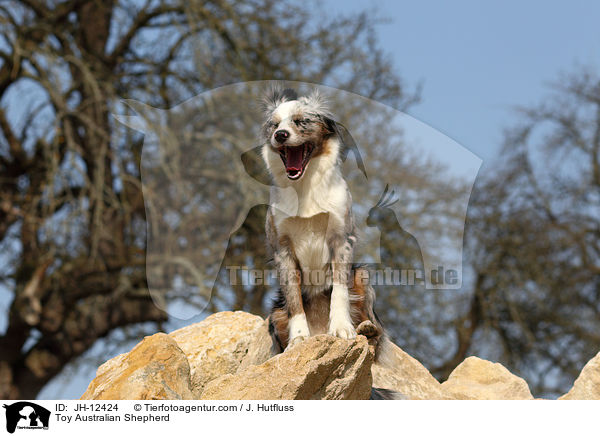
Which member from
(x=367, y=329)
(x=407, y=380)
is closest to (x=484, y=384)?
(x=407, y=380)

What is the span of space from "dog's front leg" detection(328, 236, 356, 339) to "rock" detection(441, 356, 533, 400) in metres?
2.30

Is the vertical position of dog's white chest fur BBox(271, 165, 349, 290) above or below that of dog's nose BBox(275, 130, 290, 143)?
below

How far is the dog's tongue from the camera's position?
3.54 metres

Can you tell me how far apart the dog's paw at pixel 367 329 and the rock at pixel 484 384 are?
6.05 feet

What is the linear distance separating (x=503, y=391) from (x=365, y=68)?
5.24 m

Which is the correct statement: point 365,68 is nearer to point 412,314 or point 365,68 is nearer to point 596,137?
point 412,314

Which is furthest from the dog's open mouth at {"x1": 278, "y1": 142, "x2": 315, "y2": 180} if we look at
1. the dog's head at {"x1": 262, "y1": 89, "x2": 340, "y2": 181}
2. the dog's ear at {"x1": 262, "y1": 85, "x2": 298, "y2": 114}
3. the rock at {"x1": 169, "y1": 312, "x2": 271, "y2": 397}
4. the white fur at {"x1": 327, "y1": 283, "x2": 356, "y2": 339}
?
the rock at {"x1": 169, "y1": 312, "x2": 271, "y2": 397}

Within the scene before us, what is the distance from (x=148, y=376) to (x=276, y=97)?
1673mm

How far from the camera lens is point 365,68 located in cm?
971

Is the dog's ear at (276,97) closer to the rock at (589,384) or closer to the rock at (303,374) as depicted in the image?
the rock at (303,374)

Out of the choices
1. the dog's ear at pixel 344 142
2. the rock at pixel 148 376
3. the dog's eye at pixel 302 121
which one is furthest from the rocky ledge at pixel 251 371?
the dog's eye at pixel 302 121

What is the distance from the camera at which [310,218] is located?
371 cm

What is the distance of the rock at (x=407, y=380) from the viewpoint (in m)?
5.14
